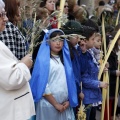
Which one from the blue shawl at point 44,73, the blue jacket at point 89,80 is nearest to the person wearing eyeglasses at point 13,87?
the blue shawl at point 44,73

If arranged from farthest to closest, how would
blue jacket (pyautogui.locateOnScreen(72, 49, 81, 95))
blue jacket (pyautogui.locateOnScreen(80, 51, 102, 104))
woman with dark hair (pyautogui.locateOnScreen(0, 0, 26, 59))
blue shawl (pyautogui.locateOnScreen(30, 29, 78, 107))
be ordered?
1. blue jacket (pyautogui.locateOnScreen(80, 51, 102, 104))
2. blue jacket (pyautogui.locateOnScreen(72, 49, 81, 95))
3. blue shawl (pyautogui.locateOnScreen(30, 29, 78, 107))
4. woman with dark hair (pyautogui.locateOnScreen(0, 0, 26, 59))

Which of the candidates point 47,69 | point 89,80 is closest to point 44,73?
point 47,69

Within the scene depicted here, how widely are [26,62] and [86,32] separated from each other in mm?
1978

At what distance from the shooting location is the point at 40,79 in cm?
421

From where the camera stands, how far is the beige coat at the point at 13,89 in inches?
118

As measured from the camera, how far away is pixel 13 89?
308cm

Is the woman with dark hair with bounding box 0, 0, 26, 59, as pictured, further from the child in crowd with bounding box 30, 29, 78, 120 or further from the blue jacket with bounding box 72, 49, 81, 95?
the blue jacket with bounding box 72, 49, 81, 95

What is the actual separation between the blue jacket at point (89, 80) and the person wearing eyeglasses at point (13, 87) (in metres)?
1.74

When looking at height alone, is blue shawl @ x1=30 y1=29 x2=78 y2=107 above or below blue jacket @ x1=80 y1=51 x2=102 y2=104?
above

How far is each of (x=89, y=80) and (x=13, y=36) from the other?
1.36 m

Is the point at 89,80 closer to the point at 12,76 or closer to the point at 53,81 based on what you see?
the point at 53,81

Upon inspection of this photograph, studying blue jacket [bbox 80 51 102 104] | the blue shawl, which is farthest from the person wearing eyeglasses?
blue jacket [bbox 80 51 102 104]

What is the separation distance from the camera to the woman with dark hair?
3.85m

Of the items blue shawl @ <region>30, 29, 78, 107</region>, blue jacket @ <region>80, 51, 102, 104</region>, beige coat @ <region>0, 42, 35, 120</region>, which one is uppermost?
beige coat @ <region>0, 42, 35, 120</region>
